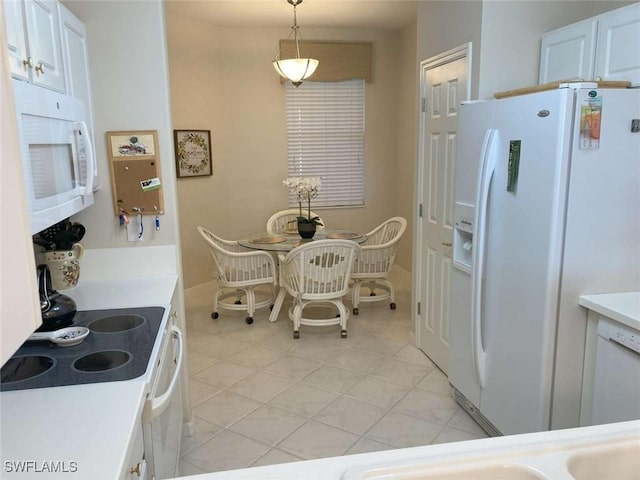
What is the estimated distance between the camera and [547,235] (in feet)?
6.68

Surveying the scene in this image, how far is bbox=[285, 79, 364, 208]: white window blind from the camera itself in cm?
578

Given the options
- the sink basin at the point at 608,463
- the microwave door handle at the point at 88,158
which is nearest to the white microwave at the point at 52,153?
the microwave door handle at the point at 88,158

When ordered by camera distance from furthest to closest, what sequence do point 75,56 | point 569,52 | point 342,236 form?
point 342,236, point 569,52, point 75,56

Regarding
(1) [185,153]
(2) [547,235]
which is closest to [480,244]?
(2) [547,235]

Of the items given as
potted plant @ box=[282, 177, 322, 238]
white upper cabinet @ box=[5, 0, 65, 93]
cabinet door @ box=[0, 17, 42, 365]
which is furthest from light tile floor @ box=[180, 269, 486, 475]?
cabinet door @ box=[0, 17, 42, 365]

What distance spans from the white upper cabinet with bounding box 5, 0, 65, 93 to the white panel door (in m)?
2.15

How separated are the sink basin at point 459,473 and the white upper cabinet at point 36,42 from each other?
1.47 meters

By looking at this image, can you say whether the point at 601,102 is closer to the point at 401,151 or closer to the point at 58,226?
the point at 58,226

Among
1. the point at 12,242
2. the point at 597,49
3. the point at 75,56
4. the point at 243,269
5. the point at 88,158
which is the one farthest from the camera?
the point at 243,269

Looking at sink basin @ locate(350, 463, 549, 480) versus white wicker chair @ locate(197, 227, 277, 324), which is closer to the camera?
sink basin @ locate(350, 463, 549, 480)

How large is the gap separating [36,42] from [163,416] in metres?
1.36

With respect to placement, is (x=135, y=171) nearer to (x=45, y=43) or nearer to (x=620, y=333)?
(x=45, y=43)

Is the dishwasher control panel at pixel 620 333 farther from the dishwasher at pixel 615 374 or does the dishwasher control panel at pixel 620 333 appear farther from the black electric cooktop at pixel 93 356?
the black electric cooktop at pixel 93 356

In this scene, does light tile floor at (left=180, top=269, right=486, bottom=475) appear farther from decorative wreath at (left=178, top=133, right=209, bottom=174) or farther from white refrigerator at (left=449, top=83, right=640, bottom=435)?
decorative wreath at (left=178, top=133, right=209, bottom=174)
